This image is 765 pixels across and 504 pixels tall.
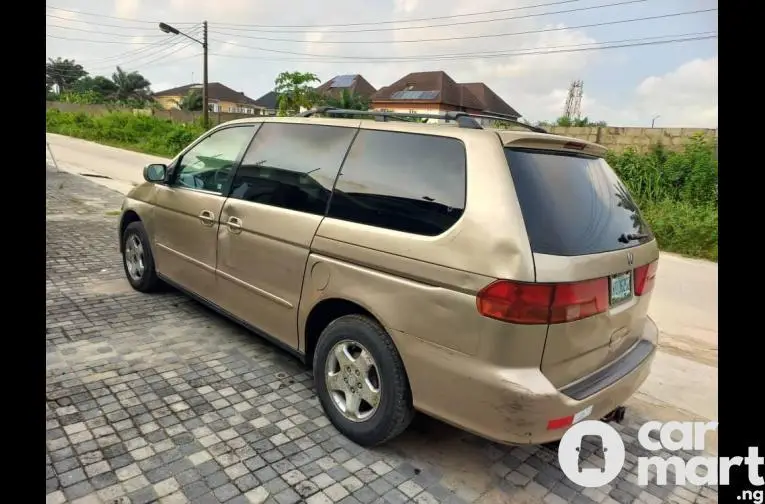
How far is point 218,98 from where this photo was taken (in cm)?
7844

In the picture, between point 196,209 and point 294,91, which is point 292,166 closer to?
point 196,209

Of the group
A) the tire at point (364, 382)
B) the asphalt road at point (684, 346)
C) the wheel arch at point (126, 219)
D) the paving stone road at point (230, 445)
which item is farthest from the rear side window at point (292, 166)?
the asphalt road at point (684, 346)

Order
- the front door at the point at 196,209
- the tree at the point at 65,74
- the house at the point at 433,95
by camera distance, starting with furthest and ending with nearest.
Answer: the tree at the point at 65,74, the house at the point at 433,95, the front door at the point at 196,209

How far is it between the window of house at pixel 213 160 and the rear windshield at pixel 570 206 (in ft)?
7.13

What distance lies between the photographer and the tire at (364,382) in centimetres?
258

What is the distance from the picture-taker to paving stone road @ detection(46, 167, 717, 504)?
2.42 metres

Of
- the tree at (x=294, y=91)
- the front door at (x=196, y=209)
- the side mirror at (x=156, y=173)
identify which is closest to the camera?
the front door at (x=196, y=209)

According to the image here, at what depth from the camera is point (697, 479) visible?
2828mm

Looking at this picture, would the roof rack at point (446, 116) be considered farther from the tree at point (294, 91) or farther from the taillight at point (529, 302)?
the tree at point (294, 91)

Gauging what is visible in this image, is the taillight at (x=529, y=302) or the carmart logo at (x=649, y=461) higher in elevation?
the taillight at (x=529, y=302)

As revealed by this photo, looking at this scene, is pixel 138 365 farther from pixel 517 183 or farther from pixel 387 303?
pixel 517 183

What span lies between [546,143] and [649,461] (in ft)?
6.19

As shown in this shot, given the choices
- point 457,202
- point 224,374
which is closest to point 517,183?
point 457,202

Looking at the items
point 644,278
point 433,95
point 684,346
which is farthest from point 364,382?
point 433,95
